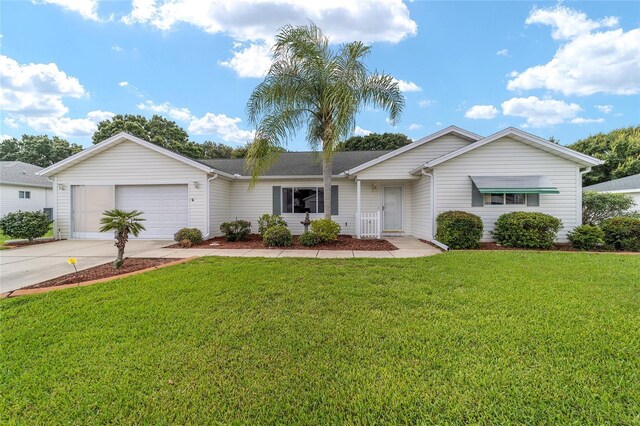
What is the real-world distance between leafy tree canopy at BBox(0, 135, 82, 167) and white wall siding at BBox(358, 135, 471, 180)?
39949mm

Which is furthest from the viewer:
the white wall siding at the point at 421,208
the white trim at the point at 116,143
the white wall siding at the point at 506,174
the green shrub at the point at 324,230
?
the white trim at the point at 116,143

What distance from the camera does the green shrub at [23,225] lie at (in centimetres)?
959

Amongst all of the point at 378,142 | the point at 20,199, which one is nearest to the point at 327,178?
the point at 378,142

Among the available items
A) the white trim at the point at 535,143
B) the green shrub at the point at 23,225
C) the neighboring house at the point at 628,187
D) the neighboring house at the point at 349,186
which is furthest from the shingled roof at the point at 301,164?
the neighboring house at the point at 628,187

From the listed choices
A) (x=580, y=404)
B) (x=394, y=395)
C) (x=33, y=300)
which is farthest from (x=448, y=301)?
(x=33, y=300)

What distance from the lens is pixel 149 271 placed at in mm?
5586

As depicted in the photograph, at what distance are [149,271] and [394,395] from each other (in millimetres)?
5482

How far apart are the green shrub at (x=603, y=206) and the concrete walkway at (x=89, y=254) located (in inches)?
303

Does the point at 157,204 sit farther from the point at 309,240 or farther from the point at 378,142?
the point at 378,142

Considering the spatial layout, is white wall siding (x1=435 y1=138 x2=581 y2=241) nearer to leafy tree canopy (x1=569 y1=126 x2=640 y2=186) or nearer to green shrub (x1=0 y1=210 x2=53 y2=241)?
green shrub (x1=0 y1=210 x2=53 y2=241)

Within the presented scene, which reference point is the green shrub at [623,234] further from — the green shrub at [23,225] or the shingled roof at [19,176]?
the shingled roof at [19,176]

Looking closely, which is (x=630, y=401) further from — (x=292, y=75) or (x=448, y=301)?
(x=292, y=75)

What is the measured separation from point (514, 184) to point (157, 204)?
532 inches

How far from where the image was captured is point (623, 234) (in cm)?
802
